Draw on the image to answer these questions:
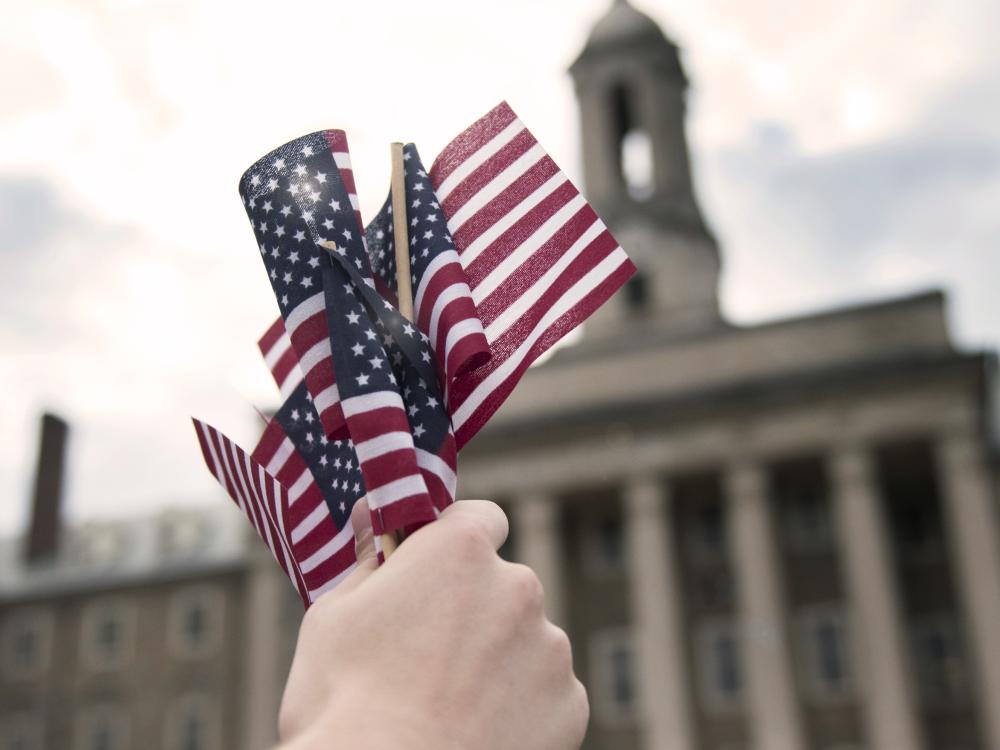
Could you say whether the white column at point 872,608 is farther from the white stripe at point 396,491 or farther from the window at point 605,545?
the white stripe at point 396,491

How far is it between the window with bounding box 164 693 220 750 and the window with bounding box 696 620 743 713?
59.8 ft

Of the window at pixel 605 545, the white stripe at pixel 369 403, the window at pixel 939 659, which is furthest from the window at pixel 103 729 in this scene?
the white stripe at pixel 369 403

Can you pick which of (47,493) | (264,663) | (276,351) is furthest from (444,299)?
(47,493)

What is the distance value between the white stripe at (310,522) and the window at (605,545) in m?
35.6

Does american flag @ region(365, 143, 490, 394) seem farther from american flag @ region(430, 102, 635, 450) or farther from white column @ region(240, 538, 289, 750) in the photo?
white column @ region(240, 538, 289, 750)

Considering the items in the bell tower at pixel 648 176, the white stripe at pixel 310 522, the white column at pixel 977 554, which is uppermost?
the bell tower at pixel 648 176

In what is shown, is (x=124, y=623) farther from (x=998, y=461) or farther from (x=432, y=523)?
(x=432, y=523)

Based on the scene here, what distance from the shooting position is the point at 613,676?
122 feet

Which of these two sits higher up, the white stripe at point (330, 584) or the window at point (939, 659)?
the white stripe at point (330, 584)

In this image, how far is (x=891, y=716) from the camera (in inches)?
1206

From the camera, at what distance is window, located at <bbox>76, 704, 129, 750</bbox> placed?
4400 cm

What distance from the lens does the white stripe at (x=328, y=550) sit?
10.4 feet

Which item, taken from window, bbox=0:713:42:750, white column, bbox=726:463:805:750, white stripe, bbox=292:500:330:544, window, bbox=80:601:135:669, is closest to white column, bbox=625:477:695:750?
white column, bbox=726:463:805:750

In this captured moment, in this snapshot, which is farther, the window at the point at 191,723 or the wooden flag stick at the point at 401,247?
the window at the point at 191,723
